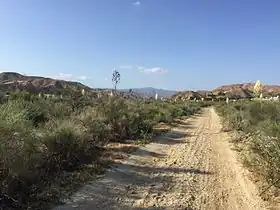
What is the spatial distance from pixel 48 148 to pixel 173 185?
360 cm

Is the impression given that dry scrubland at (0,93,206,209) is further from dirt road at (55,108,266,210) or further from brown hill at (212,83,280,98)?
brown hill at (212,83,280,98)

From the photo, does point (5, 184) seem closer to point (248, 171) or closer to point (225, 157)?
point (248, 171)

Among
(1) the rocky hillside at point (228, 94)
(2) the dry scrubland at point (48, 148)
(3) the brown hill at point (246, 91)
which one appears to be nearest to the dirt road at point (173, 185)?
(2) the dry scrubland at point (48, 148)

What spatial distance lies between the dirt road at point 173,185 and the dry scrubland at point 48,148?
0.68m

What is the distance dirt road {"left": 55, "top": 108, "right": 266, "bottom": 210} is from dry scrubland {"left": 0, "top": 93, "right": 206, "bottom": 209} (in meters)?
0.68

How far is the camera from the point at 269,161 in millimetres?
9758

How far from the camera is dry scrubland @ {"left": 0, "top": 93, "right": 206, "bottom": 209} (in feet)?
26.6

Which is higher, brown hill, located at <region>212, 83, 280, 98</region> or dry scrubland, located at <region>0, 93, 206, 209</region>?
brown hill, located at <region>212, 83, 280, 98</region>

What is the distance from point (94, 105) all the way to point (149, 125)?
359 centimetres

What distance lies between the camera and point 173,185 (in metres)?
10.2

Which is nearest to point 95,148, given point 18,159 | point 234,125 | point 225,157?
point 225,157

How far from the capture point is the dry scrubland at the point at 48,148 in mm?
8094

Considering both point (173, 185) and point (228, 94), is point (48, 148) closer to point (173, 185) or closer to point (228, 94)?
point (173, 185)

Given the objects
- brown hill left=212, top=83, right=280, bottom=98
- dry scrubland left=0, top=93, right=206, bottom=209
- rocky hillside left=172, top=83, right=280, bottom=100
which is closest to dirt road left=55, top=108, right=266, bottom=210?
dry scrubland left=0, top=93, right=206, bottom=209
